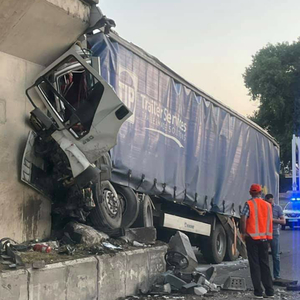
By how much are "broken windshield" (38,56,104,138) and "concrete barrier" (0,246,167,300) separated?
1865mm

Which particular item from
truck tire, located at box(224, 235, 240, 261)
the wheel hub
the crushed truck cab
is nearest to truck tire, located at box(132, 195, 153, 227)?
the crushed truck cab

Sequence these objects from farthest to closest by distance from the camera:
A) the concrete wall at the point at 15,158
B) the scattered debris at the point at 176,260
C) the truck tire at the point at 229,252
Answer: the truck tire at the point at 229,252 → the scattered debris at the point at 176,260 → the concrete wall at the point at 15,158

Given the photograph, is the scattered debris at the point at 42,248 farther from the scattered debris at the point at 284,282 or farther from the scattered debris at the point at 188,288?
the scattered debris at the point at 284,282

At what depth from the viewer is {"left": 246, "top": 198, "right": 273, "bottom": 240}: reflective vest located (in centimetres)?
762

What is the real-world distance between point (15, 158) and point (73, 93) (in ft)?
4.38

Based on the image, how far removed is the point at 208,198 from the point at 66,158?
575cm

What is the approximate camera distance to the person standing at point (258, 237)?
7.58 meters

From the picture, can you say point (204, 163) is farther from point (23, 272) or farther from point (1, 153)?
point (23, 272)

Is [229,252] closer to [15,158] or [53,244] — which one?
[53,244]

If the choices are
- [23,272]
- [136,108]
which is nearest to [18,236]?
[23,272]

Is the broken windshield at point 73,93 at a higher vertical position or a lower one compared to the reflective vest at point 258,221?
higher

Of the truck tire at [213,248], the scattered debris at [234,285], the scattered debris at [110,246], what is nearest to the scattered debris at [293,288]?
the scattered debris at [234,285]

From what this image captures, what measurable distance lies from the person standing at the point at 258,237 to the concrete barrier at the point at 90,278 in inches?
58.4

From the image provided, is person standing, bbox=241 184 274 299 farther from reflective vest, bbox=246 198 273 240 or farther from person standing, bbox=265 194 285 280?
person standing, bbox=265 194 285 280
